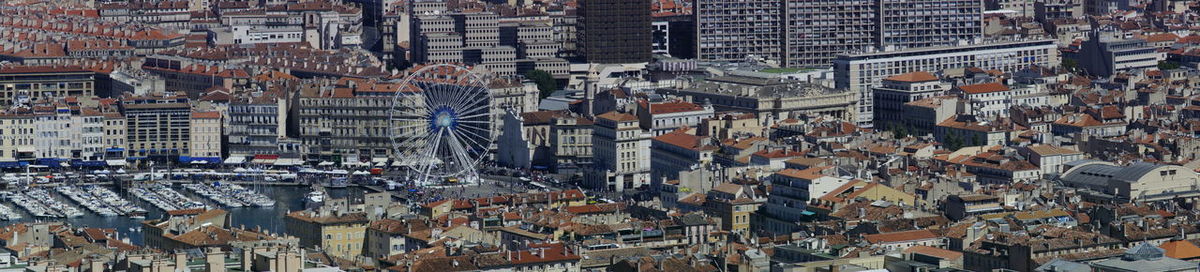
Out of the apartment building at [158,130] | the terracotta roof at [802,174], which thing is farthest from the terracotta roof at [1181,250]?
the apartment building at [158,130]

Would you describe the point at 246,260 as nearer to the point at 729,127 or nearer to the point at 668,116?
the point at 729,127

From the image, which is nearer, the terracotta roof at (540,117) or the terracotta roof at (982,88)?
the terracotta roof at (540,117)

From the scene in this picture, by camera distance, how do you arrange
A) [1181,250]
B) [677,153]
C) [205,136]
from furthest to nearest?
[205,136]
[677,153]
[1181,250]

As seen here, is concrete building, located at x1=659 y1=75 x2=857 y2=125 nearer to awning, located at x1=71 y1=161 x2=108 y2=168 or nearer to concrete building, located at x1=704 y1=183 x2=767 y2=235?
awning, located at x1=71 y1=161 x2=108 y2=168

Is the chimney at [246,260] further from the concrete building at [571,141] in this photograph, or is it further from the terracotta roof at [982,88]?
the terracotta roof at [982,88]

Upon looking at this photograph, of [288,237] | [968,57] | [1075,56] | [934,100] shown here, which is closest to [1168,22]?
[1075,56]

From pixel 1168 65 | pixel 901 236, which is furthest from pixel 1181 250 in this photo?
pixel 1168 65
